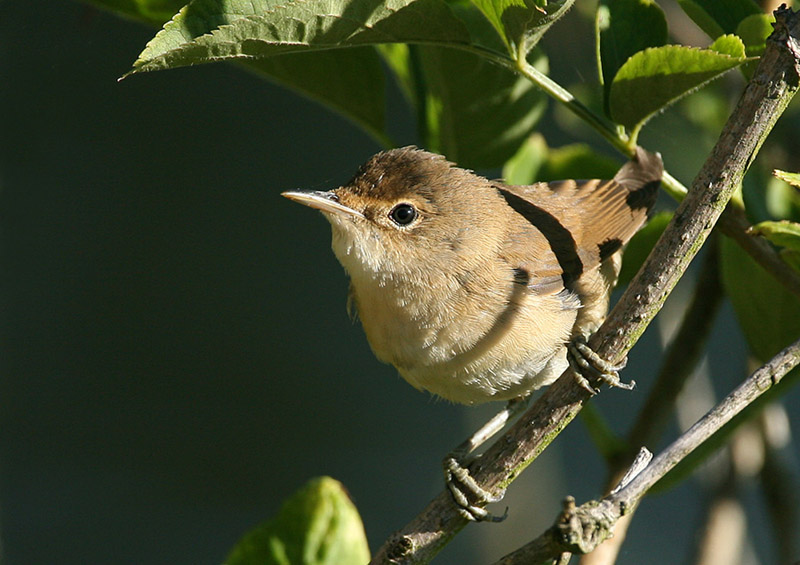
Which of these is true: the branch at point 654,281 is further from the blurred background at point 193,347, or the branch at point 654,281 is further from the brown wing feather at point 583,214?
the blurred background at point 193,347

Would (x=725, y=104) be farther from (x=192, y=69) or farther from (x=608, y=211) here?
(x=192, y=69)

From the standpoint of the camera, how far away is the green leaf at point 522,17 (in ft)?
5.37

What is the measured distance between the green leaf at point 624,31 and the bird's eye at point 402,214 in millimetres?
722

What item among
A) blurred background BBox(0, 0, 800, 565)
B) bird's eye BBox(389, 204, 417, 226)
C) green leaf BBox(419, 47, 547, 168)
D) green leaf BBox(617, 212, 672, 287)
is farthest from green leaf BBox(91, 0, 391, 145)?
blurred background BBox(0, 0, 800, 565)

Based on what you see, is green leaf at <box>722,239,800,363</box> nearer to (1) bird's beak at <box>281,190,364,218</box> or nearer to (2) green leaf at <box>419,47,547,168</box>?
(2) green leaf at <box>419,47,547,168</box>

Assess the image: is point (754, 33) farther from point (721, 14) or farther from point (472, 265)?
point (472, 265)

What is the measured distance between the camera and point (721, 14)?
76.7 inches

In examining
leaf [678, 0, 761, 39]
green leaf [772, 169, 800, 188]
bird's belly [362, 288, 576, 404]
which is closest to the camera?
green leaf [772, 169, 800, 188]

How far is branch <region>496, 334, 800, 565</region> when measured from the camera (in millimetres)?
1387

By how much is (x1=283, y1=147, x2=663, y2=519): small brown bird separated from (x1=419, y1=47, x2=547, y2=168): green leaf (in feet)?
0.27

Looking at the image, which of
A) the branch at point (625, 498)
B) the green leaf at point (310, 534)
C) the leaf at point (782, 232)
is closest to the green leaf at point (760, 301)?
the leaf at point (782, 232)

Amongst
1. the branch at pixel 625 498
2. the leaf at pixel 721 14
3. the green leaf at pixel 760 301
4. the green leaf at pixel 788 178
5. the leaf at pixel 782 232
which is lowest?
the branch at pixel 625 498

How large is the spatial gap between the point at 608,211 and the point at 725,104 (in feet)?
2.82

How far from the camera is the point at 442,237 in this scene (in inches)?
99.9
